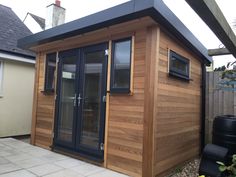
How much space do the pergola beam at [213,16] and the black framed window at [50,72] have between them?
3.55 meters

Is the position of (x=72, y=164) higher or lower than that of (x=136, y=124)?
lower

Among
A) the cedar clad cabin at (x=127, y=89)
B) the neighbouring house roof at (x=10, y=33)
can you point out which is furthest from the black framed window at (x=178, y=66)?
the neighbouring house roof at (x=10, y=33)

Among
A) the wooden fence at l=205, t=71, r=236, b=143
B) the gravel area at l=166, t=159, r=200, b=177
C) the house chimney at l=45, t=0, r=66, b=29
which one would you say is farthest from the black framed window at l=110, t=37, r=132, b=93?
the house chimney at l=45, t=0, r=66, b=29

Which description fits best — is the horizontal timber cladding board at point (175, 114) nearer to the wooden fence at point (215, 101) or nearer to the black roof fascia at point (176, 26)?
the black roof fascia at point (176, 26)

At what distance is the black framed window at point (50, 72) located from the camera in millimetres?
5086

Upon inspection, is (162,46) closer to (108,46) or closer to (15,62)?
(108,46)

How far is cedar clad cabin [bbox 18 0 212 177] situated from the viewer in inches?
131

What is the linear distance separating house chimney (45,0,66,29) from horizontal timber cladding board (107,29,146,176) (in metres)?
3.73

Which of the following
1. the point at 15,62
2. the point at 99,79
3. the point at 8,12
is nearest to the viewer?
the point at 99,79

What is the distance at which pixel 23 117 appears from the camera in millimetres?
6746

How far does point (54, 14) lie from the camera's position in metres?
6.47

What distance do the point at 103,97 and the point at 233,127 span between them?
2.19 metres

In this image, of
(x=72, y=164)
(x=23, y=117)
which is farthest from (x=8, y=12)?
(x=72, y=164)

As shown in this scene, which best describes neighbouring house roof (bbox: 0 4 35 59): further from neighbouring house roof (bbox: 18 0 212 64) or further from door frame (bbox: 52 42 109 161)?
door frame (bbox: 52 42 109 161)
